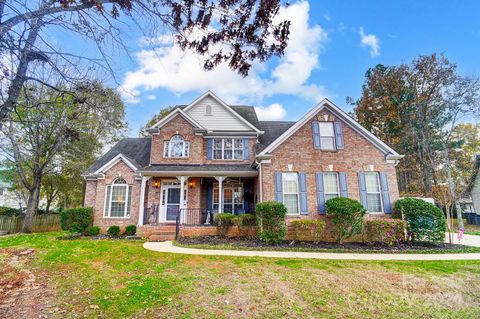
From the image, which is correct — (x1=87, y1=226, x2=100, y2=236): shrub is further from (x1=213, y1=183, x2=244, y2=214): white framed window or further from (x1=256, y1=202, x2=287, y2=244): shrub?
(x1=256, y1=202, x2=287, y2=244): shrub

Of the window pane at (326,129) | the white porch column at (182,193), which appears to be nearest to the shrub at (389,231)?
the window pane at (326,129)

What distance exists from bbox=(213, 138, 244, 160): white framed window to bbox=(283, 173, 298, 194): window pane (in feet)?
13.9

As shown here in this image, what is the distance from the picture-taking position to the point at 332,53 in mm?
13961

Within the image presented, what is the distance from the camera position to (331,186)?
12.1 metres

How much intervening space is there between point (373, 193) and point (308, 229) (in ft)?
14.0

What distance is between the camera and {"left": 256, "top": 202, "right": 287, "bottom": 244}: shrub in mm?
10258

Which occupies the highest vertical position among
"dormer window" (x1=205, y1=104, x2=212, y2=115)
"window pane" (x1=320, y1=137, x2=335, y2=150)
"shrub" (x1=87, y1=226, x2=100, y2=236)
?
"dormer window" (x1=205, y1=104, x2=212, y2=115)

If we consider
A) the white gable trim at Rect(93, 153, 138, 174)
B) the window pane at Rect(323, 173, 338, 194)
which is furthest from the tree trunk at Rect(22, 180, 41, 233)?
the window pane at Rect(323, 173, 338, 194)

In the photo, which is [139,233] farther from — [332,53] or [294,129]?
[332,53]

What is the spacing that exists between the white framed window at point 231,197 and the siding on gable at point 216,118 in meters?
3.91

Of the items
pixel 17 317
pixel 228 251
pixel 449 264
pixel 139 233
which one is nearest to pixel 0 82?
pixel 17 317

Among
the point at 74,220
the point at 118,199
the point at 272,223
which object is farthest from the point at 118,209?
the point at 272,223

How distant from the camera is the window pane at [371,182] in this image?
12.1m

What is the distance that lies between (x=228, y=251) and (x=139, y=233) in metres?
6.07
